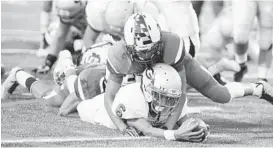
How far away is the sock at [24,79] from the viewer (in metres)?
7.36

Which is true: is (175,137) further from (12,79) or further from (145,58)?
(12,79)

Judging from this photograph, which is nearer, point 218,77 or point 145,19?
point 145,19

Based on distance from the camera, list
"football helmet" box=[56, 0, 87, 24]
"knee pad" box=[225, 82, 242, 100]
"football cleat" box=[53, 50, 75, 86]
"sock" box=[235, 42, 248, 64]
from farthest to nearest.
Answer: "sock" box=[235, 42, 248, 64]
"football helmet" box=[56, 0, 87, 24]
"football cleat" box=[53, 50, 75, 86]
"knee pad" box=[225, 82, 242, 100]

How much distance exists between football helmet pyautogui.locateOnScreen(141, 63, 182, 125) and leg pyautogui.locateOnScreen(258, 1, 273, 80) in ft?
10.3

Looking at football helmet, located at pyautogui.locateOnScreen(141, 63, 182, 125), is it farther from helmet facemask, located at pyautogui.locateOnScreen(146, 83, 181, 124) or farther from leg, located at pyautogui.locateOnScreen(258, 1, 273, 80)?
leg, located at pyautogui.locateOnScreen(258, 1, 273, 80)

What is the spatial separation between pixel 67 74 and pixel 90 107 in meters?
0.79

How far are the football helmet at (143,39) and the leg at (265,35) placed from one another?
3.12m

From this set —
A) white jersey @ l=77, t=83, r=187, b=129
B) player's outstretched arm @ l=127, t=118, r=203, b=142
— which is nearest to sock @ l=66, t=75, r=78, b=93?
white jersey @ l=77, t=83, r=187, b=129

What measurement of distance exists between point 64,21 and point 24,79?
1.41m

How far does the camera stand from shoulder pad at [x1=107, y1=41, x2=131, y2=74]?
223 inches

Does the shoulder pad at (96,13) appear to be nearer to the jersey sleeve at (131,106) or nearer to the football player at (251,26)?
the football player at (251,26)

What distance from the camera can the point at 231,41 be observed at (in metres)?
9.37

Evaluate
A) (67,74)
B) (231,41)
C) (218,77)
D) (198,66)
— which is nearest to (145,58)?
(198,66)

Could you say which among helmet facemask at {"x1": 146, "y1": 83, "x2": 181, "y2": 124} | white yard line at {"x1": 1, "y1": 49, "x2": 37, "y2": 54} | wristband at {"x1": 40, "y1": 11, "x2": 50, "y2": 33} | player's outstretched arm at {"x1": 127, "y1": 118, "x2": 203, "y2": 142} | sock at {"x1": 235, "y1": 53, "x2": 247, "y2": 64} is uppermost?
helmet facemask at {"x1": 146, "y1": 83, "x2": 181, "y2": 124}
